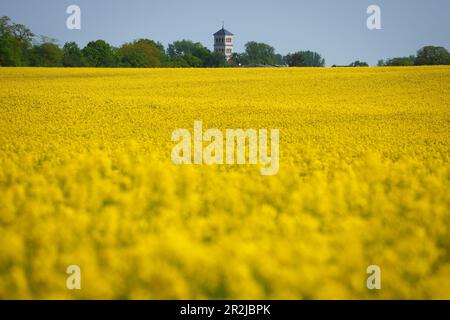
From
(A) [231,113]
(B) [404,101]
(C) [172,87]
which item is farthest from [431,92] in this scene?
(C) [172,87]

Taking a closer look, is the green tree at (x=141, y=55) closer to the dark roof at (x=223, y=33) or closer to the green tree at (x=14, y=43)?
the green tree at (x=14, y=43)

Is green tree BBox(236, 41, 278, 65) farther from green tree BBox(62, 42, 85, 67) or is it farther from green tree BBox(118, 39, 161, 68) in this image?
green tree BBox(62, 42, 85, 67)

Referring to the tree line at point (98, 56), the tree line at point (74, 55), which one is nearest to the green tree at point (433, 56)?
the tree line at point (98, 56)

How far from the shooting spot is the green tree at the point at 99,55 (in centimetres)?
5156

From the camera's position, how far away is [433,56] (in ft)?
146

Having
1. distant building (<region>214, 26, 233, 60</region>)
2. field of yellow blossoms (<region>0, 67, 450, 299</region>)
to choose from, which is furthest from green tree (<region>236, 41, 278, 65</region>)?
field of yellow blossoms (<region>0, 67, 450, 299</region>)

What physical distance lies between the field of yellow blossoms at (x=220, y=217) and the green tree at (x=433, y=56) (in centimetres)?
3301

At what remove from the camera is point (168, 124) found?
618 inches

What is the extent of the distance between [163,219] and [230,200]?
1.18 m

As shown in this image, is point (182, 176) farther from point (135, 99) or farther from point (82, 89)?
point (82, 89)

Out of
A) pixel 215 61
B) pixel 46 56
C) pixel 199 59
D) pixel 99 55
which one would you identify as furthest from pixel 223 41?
pixel 46 56

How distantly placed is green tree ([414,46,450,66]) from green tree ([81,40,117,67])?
31.4 m
